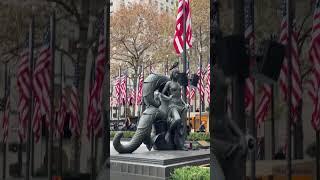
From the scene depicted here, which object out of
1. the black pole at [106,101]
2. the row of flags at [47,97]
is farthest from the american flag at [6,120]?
the black pole at [106,101]

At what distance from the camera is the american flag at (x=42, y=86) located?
513 cm

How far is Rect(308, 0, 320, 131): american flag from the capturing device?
4473 mm

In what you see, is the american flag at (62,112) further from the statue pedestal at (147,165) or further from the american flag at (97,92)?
the statue pedestal at (147,165)

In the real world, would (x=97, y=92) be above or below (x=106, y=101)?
above

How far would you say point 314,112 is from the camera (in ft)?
14.8

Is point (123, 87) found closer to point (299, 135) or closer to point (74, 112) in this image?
point (74, 112)

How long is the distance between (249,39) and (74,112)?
213 cm

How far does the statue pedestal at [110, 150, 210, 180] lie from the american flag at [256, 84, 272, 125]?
742cm

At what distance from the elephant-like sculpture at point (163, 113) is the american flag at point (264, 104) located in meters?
10.5

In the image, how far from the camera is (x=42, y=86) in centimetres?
518

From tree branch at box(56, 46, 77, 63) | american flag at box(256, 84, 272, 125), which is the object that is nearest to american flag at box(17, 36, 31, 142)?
tree branch at box(56, 46, 77, 63)

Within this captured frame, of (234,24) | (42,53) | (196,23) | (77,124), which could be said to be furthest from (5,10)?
(196,23)

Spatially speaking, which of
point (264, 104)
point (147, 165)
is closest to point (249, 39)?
point (264, 104)

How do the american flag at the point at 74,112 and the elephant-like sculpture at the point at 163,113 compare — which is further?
the elephant-like sculpture at the point at 163,113
